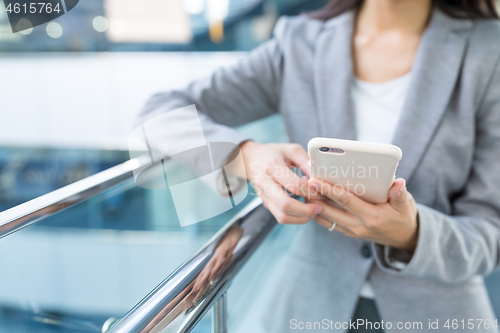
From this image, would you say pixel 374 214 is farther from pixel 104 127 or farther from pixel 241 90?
pixel 104 127

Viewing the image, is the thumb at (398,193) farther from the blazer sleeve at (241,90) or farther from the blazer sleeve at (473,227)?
the blazer sleeve at (241,90)

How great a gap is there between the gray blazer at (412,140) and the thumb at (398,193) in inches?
2.4

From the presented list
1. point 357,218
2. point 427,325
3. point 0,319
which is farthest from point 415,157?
point 0,319

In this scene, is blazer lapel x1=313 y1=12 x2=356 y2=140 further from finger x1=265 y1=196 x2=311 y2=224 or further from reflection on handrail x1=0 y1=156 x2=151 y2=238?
reflection on handrail x1=0 y1=156 x2=151 y2=238

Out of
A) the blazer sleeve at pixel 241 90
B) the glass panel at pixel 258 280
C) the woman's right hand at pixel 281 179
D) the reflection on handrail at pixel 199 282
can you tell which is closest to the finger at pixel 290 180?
the woman's right hand at pixel 281 179

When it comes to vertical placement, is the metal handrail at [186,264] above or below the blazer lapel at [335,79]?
below

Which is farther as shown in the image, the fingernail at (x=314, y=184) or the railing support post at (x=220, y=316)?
the railing support post at (x=220, y=316)

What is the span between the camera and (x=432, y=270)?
0.41 meters

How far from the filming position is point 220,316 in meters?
0.45

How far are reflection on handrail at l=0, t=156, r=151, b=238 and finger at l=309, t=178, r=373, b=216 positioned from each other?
316 mm

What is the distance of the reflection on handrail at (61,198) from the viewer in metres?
0.42

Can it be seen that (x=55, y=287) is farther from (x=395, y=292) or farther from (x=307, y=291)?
(x=395, y=292)

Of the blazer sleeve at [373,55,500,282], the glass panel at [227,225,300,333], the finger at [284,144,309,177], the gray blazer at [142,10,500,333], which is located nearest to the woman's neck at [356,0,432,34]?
the gray blazer at [142,10,500,333]

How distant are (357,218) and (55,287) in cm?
89
